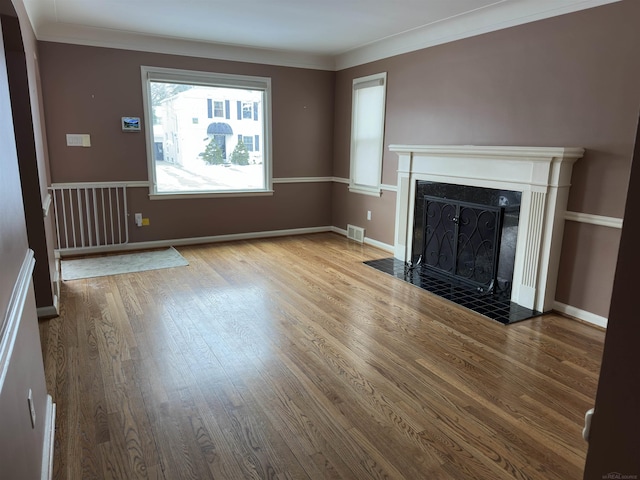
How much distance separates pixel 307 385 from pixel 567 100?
291 centimetres

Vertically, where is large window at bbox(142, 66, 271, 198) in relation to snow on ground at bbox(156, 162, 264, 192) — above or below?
above

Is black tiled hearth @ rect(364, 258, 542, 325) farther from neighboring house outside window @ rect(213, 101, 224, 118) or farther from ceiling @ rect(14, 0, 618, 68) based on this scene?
neighboring house outside window @ rect(213, 101, 224, 118)

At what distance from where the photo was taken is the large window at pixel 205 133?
5.24 meters

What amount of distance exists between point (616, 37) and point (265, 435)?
344 cm

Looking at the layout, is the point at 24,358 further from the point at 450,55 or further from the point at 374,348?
the point at 450,55

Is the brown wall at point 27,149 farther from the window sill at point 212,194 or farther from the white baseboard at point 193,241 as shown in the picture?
the window sill at point 212,194

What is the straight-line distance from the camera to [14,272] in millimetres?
1523

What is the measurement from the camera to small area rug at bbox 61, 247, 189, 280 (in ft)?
14.4

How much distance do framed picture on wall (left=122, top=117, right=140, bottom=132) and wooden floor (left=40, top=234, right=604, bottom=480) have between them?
1996mm

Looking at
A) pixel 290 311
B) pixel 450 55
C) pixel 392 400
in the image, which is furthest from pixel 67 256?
pixel 450 55

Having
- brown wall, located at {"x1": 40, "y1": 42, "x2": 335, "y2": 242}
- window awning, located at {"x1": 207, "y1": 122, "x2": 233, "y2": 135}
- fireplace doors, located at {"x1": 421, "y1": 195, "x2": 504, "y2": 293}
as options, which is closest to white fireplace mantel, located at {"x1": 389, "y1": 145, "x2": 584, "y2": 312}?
fireplace doors, located at {"x1": 421, "y1": 195, "x2": 504, "y2": 293}

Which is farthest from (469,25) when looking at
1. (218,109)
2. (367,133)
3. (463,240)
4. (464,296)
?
(218,109)

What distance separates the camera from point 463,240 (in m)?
4.15

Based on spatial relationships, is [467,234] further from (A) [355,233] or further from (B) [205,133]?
(B) [205,133]
